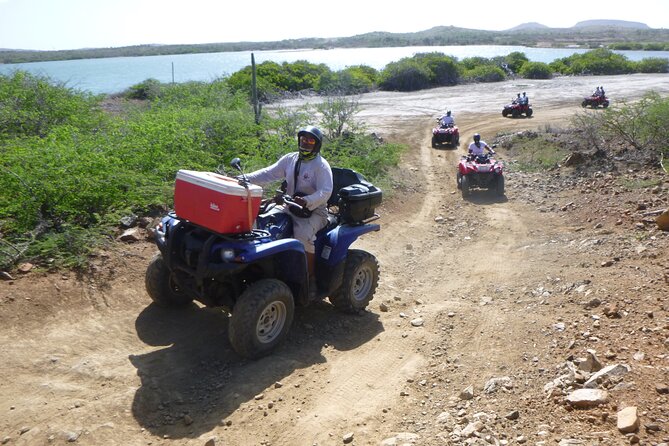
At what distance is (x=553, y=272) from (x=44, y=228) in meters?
6.66

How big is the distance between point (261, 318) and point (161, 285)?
1296 millimetres

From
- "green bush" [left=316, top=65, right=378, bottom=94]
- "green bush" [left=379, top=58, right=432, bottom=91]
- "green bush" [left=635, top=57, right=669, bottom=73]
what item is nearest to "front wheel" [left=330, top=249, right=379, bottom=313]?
"green bush" [left=316, top=65, right=378, bottom=94]

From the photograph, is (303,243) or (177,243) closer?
(177,243)

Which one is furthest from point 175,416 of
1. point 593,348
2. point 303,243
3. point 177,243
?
point 593,348

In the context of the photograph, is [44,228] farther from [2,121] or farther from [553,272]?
[553,272]

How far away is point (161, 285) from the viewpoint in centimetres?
605

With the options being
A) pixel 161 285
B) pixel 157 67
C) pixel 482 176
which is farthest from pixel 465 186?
pixel 157 67

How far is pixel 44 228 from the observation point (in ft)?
23.2

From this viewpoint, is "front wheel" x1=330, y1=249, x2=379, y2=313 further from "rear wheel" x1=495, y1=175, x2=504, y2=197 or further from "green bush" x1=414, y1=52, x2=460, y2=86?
Answer: "green bush" x1=414, y1=52, x2=460, y2=86

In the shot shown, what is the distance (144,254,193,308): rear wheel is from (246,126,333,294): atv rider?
1283 millimetres

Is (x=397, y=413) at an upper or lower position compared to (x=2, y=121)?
lower

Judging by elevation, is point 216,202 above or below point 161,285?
above

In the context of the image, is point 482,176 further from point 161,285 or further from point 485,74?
point 485,74

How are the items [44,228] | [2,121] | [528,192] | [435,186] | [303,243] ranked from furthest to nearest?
[435,186]
[528,192]
[2,121]
[44,228]
[303,243]
